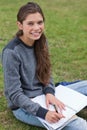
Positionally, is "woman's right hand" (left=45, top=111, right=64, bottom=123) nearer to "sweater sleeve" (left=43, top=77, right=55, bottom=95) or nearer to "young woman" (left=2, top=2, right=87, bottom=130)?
"young woman" (left=2, top=2, right=87, bottom=130)

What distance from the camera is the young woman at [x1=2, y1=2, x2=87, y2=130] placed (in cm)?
368

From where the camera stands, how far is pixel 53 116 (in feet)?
11.6

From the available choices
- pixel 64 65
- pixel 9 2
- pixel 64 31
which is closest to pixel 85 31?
pixel 64 31

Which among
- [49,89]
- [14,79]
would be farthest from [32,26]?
[49,89]

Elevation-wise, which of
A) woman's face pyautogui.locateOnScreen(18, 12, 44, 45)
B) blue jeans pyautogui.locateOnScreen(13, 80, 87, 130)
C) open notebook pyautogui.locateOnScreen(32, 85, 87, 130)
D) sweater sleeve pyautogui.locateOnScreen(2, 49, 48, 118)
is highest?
woman's face pyautogui.locateOnScreen(18, 12, 44, 45)

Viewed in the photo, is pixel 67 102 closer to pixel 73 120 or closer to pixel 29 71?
pixel 73 120

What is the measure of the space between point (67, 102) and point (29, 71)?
1.53 feet

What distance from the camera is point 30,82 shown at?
3.94 m

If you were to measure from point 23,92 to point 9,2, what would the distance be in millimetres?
6571

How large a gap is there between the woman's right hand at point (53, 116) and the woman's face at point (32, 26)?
0.70m

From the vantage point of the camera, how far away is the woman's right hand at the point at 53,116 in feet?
11.6

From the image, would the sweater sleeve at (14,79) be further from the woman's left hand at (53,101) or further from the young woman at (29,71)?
the woman's left hand at (53,101)

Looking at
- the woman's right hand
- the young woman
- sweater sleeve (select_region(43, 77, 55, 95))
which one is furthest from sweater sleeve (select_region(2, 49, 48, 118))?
sweater sleeve (select_region(43, 77, 55, 95))

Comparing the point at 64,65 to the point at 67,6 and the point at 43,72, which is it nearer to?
the point at 43,72
